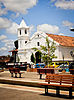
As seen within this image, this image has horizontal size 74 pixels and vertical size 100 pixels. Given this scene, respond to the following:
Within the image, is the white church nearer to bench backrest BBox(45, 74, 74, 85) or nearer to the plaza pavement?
the plaza pavement

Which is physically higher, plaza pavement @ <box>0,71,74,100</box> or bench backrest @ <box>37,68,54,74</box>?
bench backrest @ <box>37,68,54,74</box>

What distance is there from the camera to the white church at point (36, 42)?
218 feet

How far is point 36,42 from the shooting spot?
236 feet

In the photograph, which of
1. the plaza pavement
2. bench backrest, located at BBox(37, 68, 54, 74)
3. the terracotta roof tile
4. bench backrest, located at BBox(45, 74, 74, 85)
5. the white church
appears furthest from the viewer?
the terracotta roof tile

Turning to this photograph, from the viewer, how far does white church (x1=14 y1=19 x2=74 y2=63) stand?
66.4 meters

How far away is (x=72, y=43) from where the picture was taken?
7194 centimetres

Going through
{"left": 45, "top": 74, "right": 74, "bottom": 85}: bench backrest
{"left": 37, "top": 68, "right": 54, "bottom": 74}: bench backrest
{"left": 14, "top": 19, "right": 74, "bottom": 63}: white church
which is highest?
{"left": 14, "top": 19, "right": 74, "bottom": 63}: white church

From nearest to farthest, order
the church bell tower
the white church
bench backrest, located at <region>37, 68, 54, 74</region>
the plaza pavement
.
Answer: the plaza pavement, bench backrest, located at <region>37, 68, 54, 74</region>, the white church, the church bell tower

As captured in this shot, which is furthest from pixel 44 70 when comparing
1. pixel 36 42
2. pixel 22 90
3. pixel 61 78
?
pixel 36 42

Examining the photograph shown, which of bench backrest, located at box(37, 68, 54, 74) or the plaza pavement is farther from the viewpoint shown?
bench backrest, located at box(37, 68, 54, 74)

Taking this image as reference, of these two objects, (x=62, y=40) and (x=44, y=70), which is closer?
(x=44, y=70)

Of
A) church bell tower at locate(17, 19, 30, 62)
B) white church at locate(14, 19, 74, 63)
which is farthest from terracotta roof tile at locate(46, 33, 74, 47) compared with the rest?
church bell tower at locate(17, 19, 30, 62)

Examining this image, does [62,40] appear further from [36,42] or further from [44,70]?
[44,70]

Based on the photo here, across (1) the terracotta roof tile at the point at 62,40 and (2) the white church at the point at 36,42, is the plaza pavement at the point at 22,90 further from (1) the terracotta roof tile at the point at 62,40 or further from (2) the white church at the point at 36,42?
(1) the terracotta roof tile at the point at 62,40
